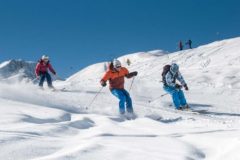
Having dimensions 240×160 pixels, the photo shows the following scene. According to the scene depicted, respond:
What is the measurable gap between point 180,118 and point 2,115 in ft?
16.5

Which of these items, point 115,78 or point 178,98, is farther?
point 178,98

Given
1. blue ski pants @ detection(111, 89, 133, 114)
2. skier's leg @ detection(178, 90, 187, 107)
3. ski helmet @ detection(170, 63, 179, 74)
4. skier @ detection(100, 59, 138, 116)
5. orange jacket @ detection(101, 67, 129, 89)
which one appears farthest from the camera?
ski helmet @ detection(170, 63, 179, 74)

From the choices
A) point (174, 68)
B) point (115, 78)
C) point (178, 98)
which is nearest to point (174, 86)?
point (178, 98)

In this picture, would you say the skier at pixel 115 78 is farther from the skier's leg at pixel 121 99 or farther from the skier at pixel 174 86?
the skier at pixel 174 86

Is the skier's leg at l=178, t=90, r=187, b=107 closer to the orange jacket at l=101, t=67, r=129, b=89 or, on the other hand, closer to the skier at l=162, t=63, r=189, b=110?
the skier at l=162, t=63, r=189, b=110

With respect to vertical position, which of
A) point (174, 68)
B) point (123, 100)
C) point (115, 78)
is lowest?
point (123, 100)

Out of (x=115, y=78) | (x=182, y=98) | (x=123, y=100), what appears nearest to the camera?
(x=123, y=100)

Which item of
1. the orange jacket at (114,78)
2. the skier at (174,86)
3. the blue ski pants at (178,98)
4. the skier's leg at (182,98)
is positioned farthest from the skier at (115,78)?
the skier's leg at (182,98)

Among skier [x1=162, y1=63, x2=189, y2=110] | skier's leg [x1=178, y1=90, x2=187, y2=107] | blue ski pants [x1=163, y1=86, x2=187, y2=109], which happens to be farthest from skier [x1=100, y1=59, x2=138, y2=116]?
skier's leg [x1=178, y1=90, x2=187, y2=107]

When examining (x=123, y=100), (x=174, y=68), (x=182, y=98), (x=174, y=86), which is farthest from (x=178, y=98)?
(x=123, y=100)

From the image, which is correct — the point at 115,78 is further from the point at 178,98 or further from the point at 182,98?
the point at 182,98

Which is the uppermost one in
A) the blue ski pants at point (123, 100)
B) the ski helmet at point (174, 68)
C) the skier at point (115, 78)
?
the ski helmet at point (174, 68)

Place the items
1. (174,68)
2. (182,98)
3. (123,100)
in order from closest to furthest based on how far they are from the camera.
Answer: (123,100) < (182,98) < (174,68)

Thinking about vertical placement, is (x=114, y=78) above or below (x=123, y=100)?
above
